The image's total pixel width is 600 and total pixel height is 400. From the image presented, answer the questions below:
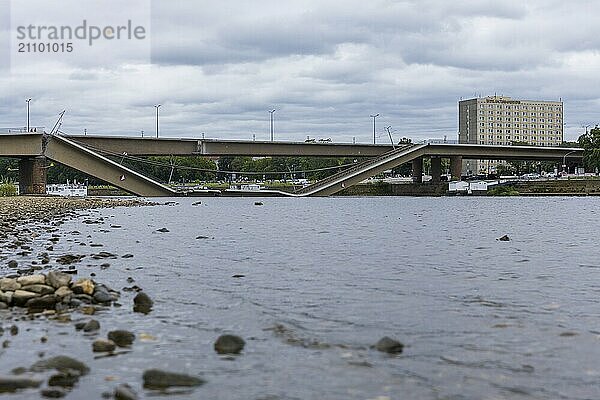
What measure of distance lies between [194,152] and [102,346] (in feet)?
364

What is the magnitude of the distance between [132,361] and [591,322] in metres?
9.07

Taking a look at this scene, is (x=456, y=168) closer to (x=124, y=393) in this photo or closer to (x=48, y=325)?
(x=48, y=325)

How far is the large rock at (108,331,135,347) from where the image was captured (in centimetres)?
1311

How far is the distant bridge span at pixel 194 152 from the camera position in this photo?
103 metres

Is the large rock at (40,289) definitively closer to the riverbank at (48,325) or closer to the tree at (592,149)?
the riverbank at (48,325)

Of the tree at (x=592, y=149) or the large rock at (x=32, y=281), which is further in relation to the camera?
the tree at (x=592, y=149)

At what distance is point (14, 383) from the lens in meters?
10.6

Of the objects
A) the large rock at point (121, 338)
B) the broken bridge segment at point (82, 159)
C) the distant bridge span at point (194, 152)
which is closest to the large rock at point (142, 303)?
the large rock at point (121, 338)

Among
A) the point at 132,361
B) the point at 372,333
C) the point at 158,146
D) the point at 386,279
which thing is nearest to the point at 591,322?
the point at 372,333

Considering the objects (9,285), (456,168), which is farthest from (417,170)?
(9,285)

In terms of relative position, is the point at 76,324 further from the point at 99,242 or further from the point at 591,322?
the point at 99,242

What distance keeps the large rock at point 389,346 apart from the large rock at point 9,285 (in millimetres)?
7925

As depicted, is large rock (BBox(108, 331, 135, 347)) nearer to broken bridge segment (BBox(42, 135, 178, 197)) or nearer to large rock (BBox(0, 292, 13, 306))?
large rock (BBox(0, 292, 13, 306))

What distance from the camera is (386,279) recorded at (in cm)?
2220
